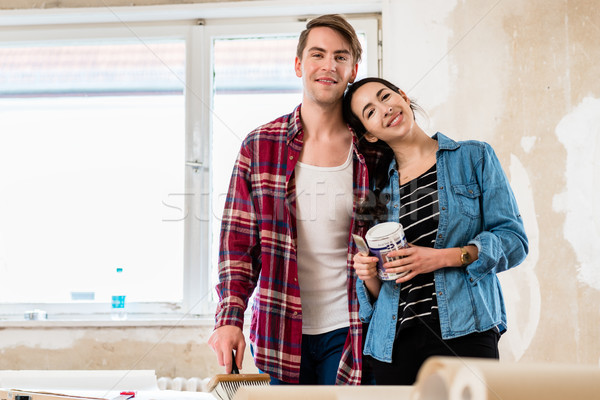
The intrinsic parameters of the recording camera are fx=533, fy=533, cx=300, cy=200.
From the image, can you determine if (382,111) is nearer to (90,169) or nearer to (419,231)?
(419,231)

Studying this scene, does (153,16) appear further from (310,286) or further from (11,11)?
(310,286)

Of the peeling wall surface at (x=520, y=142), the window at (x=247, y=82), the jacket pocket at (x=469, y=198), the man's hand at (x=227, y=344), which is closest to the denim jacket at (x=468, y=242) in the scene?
the jacket pocket at (x=469, y=198)

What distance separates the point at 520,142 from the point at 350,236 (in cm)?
116

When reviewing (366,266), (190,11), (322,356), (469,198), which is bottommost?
(322,356)

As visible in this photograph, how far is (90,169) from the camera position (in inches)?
96.9

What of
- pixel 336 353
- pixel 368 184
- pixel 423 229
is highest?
pixel 368 184

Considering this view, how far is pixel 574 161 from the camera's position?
83.1 inches

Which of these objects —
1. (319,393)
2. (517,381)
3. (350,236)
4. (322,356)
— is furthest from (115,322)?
(517,381)

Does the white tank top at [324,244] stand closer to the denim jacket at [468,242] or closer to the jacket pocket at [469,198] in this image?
the denim jacket at [468,242]

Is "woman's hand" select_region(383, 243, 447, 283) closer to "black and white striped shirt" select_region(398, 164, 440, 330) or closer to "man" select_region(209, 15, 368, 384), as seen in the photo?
"black and white striped shirt" select_region(398, 164, 440, 330)

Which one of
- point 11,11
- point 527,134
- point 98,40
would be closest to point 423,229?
point 527,134

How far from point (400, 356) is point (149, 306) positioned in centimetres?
150

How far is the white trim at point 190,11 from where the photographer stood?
230cm

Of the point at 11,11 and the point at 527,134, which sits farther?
the point at 11,11
